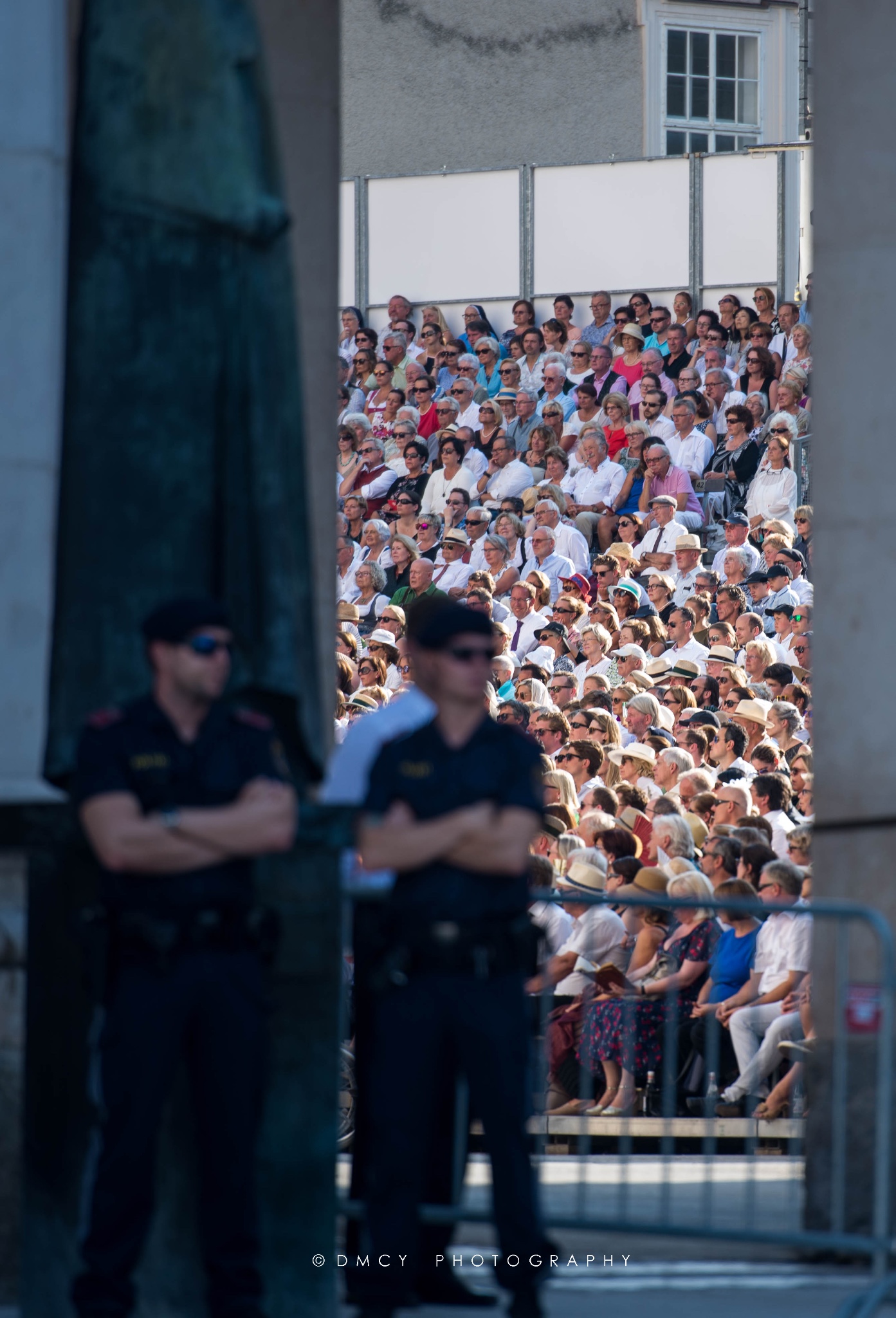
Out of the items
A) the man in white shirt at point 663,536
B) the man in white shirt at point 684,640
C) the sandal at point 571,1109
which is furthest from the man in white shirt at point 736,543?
the sandal at point 571,1109

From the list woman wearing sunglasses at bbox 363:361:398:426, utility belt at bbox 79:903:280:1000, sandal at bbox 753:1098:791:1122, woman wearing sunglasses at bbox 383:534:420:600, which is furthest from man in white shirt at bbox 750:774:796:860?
woman wearing sunglasses at bbox 363:361:398:426

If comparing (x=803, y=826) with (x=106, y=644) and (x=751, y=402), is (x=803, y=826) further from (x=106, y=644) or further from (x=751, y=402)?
(x=751, y=402)

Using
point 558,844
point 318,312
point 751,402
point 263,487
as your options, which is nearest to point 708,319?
point 751,402

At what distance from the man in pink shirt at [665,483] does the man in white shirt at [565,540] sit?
0.61 metres

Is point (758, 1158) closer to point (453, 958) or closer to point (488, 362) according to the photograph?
point (453, 958)

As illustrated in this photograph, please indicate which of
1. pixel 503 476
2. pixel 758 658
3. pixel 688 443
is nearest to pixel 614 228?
pixel 503 476

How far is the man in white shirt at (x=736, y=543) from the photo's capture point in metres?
15.8

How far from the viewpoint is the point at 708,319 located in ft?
63.1

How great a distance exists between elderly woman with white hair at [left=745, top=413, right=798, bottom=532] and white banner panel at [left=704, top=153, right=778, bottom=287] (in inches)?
194

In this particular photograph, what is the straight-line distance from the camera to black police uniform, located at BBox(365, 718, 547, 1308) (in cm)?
543

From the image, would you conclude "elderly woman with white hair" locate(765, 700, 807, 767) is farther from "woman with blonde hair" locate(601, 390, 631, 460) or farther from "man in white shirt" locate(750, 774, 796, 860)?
"woman with blonde hair" locate(601, 390, 631, 460)

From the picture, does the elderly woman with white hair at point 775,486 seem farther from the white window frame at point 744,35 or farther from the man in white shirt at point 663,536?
the white window frame at point 744,35

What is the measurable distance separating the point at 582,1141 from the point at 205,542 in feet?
7.97

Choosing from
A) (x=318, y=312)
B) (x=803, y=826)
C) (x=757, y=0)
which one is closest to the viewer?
(x=318, y=312)
